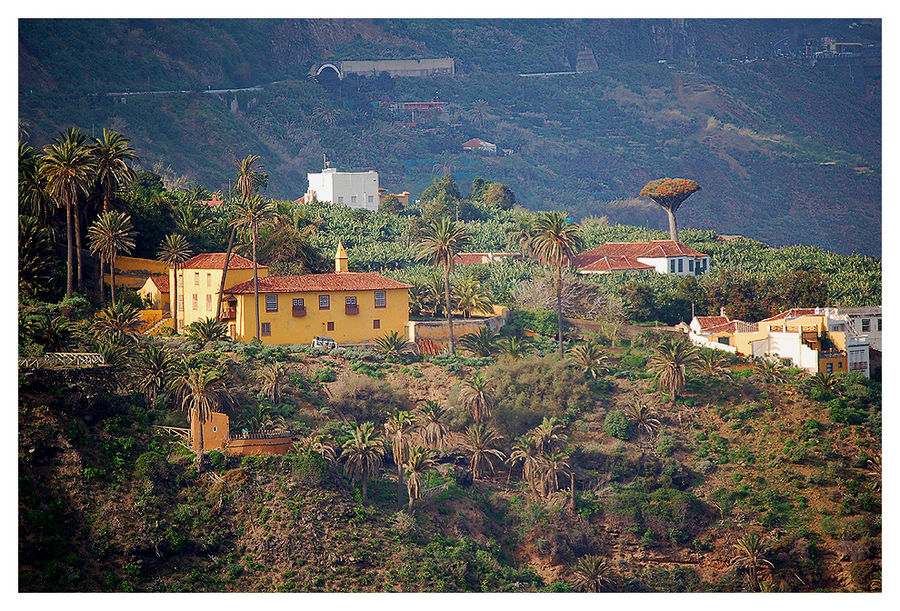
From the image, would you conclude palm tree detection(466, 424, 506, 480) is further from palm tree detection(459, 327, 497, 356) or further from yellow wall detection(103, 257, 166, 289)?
yellow wall detection(103, 257, 166, 289)

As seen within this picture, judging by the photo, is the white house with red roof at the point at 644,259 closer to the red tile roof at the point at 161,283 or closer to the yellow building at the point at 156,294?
the red tile roof at the point at 161,283

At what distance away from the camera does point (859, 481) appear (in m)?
72.1

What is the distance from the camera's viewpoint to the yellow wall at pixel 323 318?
251ft

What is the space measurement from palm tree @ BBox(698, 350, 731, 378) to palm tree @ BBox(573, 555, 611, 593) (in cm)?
1713

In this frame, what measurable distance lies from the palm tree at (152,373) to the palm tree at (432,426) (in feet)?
43.9

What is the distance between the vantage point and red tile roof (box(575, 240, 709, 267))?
365ft

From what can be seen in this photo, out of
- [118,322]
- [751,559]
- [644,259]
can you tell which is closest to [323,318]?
[118,322]

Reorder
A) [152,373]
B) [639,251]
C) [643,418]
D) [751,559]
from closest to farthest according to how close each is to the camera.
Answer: [152,373] < [751,559] < [643,418] < [639,251]

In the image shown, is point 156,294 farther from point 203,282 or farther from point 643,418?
point 643,418

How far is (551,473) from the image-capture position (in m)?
69.9

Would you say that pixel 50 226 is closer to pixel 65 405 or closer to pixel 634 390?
pixel 65 405

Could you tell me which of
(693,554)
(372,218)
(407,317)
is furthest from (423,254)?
(372,218)

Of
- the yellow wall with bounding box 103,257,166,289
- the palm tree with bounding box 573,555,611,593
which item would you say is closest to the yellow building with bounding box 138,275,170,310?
the yellow wall with bounding box 103,257,166,289

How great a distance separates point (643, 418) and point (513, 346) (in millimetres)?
10187
